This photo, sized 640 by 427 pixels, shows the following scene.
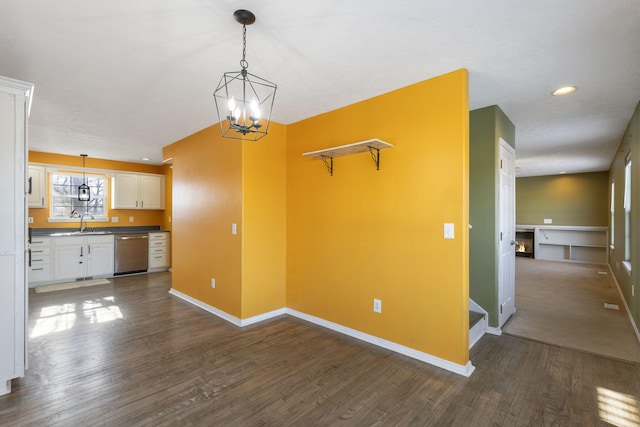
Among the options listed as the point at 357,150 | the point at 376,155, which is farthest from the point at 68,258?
the point at 376,155

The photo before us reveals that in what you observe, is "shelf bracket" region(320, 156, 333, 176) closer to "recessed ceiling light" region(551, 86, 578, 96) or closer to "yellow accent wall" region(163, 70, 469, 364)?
"yellow accent wall" region(163, 70, 469, 364)

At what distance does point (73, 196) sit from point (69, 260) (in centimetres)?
144

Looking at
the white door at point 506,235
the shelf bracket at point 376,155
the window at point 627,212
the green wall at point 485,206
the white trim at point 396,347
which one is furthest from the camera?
the window at point 627,212

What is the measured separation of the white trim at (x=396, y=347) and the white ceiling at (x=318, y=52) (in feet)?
7.86

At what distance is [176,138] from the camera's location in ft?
15.5

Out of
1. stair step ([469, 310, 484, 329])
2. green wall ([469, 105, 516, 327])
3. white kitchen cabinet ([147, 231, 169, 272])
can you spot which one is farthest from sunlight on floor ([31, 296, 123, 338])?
green wall ([469, 105, 516, 327])

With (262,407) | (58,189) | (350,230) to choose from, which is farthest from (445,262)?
(58,189)

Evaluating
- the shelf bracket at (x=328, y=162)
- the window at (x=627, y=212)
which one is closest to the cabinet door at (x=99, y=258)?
the shelf bracket at (x=328, y=162)

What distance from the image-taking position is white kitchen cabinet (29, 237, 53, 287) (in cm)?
532

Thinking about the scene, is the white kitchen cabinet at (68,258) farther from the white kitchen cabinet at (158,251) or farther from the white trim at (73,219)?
the white kitchen cabinet at (158,251)

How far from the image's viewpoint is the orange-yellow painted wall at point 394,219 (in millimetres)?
2504

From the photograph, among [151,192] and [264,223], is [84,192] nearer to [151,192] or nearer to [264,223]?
[151,192]

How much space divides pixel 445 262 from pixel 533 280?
15.6 feet

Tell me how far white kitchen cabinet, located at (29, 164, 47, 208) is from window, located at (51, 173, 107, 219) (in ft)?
1.15
